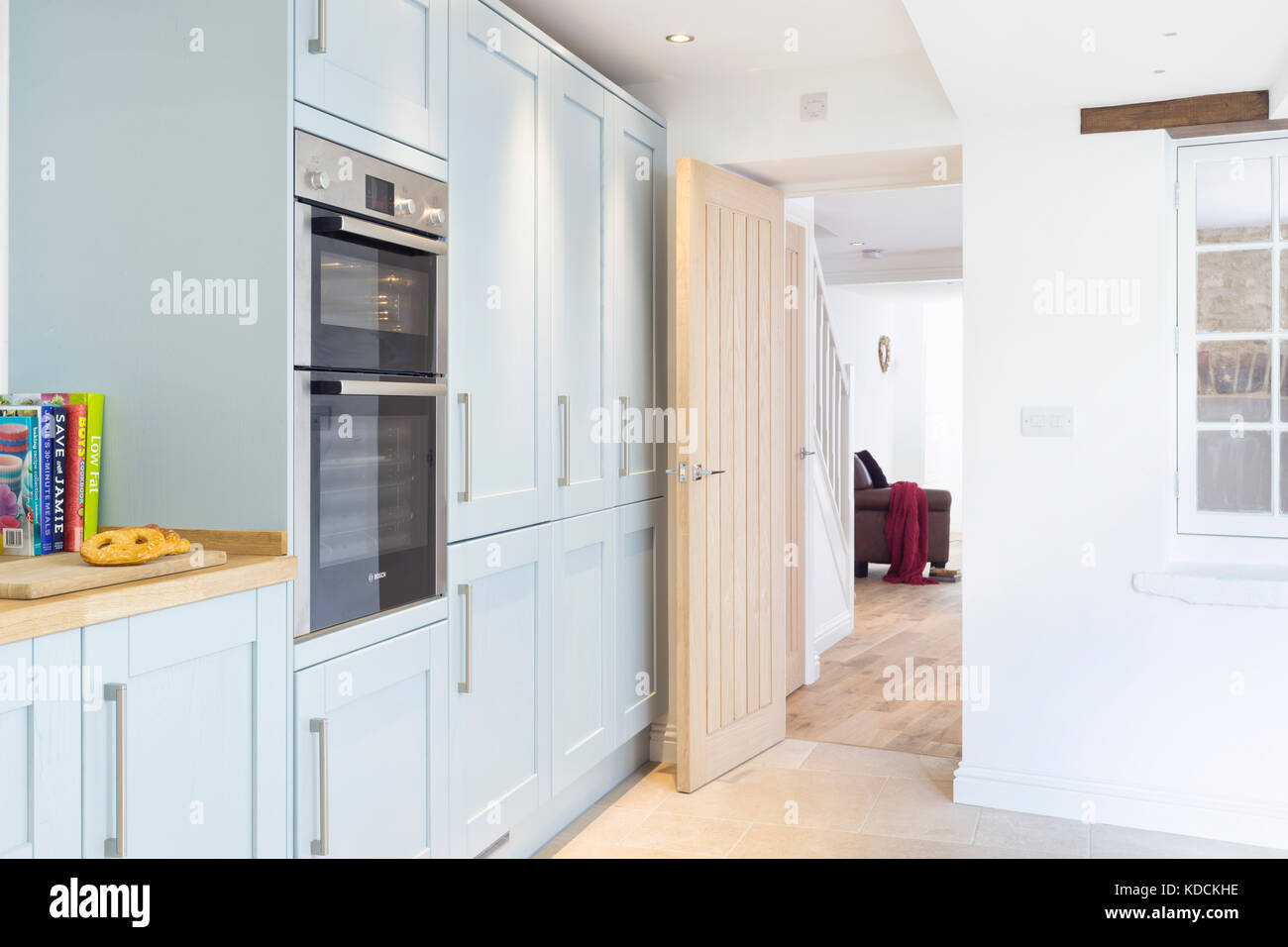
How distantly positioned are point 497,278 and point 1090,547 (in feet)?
6.45

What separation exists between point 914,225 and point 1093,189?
150 inches

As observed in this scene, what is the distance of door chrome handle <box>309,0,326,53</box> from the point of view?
1.97 m

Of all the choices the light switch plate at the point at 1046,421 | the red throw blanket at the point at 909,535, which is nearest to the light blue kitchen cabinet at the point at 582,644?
the light switch plate at the point at 1046,421

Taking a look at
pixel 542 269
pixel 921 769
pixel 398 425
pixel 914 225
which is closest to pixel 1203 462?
pixel 921 769

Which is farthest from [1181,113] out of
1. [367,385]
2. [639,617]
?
[367,385]

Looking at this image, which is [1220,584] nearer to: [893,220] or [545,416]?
[545,416]

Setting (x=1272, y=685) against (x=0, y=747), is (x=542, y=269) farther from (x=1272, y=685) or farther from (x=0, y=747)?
(x=1272, y=685)

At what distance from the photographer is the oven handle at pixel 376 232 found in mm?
2023

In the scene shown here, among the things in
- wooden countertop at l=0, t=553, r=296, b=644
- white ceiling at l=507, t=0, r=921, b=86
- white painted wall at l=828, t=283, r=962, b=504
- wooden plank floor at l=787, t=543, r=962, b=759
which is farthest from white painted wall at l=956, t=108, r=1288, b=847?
white painted wall at l=828, t=283, r=962, b=504

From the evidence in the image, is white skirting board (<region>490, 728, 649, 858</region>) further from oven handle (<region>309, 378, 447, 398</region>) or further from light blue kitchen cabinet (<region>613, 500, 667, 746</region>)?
oven handle (<region>309, 378, 447, 398</region>)

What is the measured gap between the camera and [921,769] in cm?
373

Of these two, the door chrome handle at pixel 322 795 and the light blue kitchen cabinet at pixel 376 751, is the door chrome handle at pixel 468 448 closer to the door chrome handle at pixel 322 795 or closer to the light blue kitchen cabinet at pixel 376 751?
the light blue kitchen cabinet at pixel 376 751
